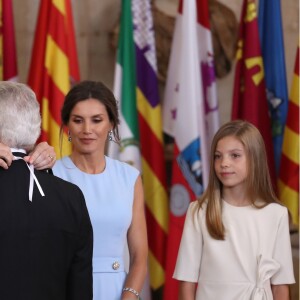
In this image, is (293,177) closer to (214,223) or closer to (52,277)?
(214,223)

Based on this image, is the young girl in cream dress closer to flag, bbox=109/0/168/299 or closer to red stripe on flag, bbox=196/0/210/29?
flag, bbox=109/0/168/299

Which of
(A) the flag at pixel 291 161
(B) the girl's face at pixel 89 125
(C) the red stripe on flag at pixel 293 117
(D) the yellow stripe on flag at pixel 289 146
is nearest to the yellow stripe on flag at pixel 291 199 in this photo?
(A) the flag at pixel 291 161

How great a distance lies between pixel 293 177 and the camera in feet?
13.8

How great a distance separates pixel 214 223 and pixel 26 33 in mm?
2567

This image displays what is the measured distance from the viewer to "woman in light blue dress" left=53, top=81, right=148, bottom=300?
9.36ft

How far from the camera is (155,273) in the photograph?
455 cm

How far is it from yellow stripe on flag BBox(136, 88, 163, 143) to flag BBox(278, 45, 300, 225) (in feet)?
2.51

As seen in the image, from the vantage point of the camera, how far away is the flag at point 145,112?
4543 mm

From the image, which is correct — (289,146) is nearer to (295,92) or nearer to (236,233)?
(295,92)

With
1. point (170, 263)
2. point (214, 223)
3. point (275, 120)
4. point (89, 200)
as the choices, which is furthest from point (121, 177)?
point (275, 120)

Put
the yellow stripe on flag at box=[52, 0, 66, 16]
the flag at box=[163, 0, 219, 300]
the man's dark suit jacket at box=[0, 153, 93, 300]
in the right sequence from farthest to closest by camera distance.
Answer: the yellow stripe on flag at box=[52, 0, 66, 16] < the flag at box=[163, 0, 219, 300] < the man's dark suit jacket at box=[0, 153, 93, 300]

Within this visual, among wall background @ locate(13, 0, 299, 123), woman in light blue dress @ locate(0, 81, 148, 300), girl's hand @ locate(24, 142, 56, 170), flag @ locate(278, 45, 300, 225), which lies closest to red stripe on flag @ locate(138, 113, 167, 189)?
wall background @ locate(13, 0, 299, 123)

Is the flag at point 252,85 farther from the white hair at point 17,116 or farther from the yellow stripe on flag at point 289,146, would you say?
the white hair at point 17,116

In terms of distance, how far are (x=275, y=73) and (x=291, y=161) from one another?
57 centimetres
